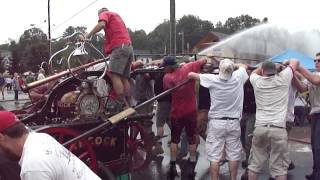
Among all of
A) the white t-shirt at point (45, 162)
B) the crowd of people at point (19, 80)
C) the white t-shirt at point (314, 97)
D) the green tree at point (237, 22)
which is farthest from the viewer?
the green tree at point (237, 22)

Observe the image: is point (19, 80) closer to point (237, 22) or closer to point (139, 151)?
point (139, 151)

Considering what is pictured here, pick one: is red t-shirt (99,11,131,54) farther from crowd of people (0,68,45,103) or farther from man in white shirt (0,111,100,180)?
man in white shirt (0,111,100,180)

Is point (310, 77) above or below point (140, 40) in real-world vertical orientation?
below

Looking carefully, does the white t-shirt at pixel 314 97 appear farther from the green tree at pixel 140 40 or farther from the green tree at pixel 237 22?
the green tree at pixel 237 22

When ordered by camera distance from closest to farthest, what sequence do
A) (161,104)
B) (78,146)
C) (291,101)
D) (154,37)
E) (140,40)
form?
(78,146), (291,101), (161,104), (140,40), (154,37)

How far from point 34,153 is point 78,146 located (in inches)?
120

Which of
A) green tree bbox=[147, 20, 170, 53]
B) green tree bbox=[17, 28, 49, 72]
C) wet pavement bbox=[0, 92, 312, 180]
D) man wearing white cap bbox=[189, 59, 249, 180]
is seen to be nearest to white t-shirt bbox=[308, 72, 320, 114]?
man wearing white cap bbox=[189, 59, 249, 180]

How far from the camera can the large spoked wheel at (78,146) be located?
5340 mm

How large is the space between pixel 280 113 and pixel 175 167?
7.55 feet

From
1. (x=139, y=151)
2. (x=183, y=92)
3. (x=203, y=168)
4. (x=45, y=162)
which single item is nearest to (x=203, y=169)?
(x=203, y=168)

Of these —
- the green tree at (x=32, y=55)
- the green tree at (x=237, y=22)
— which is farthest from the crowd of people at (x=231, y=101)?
the green tree at (x=237, y=22)

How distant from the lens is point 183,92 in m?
7.43

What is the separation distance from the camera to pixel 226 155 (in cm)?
652

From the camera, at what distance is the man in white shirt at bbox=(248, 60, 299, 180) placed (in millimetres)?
5895
